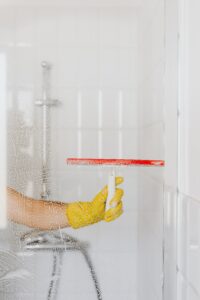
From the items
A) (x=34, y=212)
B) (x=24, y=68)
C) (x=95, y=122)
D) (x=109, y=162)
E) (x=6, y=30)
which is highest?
(x=6, y=30)

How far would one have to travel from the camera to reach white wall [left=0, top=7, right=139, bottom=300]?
46.9 inches

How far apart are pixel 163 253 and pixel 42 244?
12.9 inches

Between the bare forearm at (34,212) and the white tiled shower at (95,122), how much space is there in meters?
0.03

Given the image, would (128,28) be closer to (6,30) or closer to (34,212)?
(6,30)

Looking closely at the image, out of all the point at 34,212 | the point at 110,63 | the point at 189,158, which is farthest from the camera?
the point at 110,63

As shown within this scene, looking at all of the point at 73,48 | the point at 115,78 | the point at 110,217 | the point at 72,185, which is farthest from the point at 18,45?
the point at 110,217

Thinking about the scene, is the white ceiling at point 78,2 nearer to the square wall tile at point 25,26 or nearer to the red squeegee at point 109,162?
the square wall tile at point 25,26

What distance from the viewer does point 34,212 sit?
1.14m

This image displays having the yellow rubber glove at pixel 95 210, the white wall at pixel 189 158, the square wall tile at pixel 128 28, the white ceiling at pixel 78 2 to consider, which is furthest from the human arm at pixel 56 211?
the white ceiling at pixel 78 2

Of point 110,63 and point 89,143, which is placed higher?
point 110,63

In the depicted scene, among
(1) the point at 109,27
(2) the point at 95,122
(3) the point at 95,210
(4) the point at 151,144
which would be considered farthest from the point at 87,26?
(3) the point at 95,210

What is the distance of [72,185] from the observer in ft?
3.97

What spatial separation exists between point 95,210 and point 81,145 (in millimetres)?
196

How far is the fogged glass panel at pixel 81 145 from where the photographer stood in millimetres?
1147
